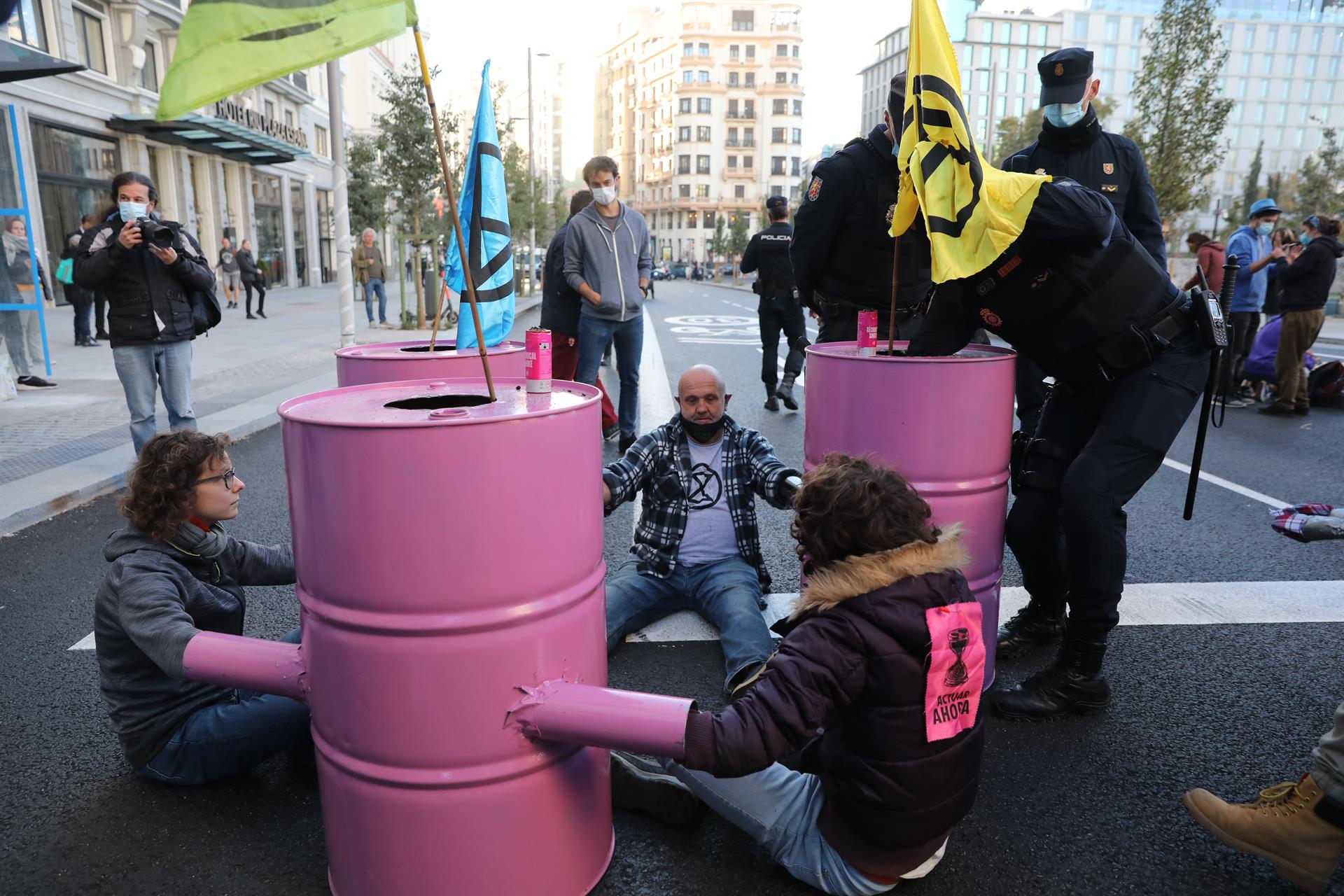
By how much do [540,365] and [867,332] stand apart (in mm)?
1393

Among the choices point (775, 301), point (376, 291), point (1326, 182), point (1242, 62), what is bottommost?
point (376, 291)

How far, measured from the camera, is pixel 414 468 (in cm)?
177

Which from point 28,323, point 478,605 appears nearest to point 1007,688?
point 478,605

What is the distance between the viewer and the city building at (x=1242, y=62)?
337 ft

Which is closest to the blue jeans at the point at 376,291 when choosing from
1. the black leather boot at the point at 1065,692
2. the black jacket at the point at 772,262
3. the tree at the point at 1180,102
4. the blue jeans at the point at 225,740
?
the black jacket at the point at 772,262

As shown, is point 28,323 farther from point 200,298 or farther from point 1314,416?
point 1314,416

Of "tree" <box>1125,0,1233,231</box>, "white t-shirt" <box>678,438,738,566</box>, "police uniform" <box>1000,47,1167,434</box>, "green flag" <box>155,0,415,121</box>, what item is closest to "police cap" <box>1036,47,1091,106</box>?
"police uniform" <box>1000,47,1167,434</box>

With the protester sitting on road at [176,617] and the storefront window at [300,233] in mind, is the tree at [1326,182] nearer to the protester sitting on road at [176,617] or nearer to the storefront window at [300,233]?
the protester sitting on road at [176,617]

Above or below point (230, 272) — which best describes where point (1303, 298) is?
above

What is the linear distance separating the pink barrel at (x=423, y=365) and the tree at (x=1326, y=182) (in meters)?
36.3

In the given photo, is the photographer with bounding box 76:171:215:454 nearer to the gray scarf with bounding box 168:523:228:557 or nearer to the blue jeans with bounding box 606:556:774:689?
the gray scarf with bounding box 168:523:228:557

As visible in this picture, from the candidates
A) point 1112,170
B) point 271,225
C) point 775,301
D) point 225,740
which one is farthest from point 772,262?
point 271,225

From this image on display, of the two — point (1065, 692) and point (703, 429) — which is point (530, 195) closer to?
point (703, 429)

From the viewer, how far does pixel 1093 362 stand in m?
2.91
